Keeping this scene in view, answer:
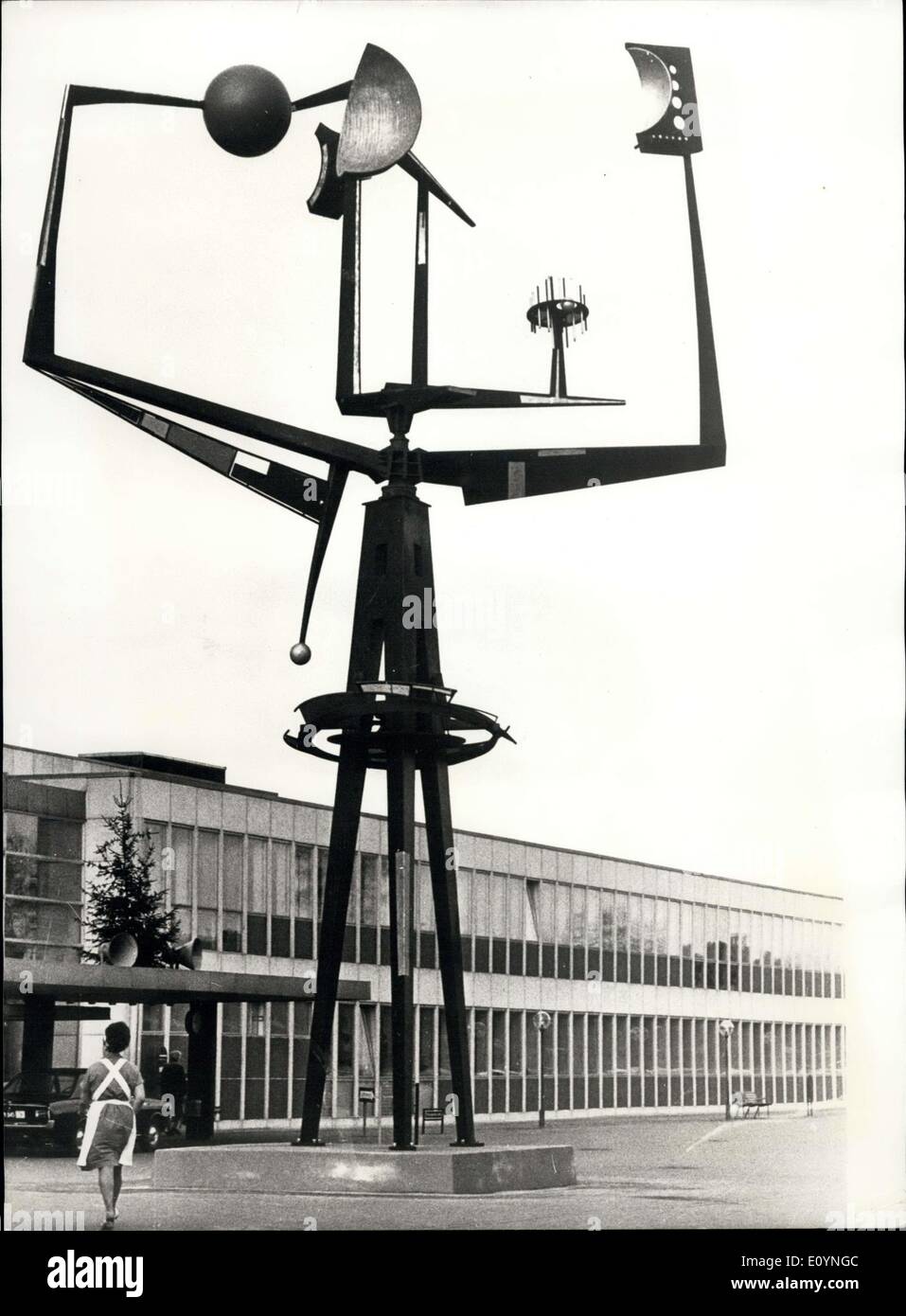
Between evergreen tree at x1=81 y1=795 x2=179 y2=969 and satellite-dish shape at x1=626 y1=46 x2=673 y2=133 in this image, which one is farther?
evergreen tree at x1=81 y1=795 x2=179 y2=969

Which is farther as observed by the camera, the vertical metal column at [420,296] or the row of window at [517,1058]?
the row of window at [517,1058]

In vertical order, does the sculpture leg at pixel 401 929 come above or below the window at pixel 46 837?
below

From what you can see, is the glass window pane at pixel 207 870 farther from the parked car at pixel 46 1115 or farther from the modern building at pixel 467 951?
the parked car at pixel 46 1115

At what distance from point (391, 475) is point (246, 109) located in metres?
3.54

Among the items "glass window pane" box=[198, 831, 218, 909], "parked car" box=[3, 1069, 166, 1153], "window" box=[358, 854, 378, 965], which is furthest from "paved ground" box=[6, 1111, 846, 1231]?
"window" box=[358, 854, 378, 965]

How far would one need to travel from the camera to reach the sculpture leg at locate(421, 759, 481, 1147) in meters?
17.9

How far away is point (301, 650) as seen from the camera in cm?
1794

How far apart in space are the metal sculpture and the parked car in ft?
22.6

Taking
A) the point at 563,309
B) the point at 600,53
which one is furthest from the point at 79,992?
the point at 600,53

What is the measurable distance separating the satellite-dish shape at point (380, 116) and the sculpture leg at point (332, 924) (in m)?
5.36

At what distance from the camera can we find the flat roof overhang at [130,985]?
2155 cm

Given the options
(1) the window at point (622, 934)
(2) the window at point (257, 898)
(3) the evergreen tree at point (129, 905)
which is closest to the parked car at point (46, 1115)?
(3) the evergreen tree at point (129, 905)

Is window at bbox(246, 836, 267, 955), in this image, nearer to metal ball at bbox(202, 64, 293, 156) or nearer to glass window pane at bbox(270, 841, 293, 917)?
glass window pane at bbox(270, 841, 293, 917)

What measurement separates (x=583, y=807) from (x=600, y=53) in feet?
27.0
